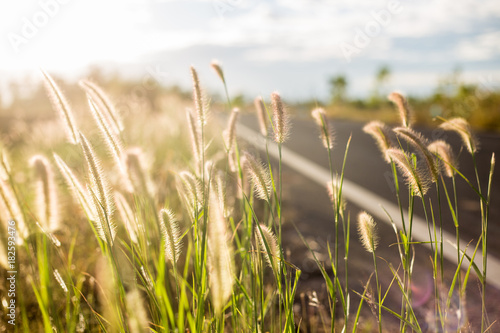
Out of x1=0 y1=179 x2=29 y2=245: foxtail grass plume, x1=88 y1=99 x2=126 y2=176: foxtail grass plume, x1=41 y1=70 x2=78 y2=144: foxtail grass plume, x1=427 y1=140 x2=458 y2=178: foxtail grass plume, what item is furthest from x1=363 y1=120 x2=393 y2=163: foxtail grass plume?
x1=0 y1=179 x2=29 y2=245: foxtail grass plume

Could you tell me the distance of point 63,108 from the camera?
1063 mm

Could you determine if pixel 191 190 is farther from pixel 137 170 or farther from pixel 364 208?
pixel 364 208

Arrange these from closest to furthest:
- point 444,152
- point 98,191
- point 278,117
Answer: point 98,191, point 278,117, point 444,152

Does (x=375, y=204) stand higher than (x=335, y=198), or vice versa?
(x=335, y=198)

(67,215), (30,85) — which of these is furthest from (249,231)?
(30,85)

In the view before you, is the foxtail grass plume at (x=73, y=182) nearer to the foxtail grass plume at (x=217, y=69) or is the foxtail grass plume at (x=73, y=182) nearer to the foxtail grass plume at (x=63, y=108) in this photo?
the foxtail grass plume at (x=63, y=108)

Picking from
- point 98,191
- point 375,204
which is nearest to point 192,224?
point 98,191

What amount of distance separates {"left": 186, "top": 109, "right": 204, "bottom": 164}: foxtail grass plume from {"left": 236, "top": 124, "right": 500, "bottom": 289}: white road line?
19 centimetres

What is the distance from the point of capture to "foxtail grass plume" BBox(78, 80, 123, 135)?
117cm

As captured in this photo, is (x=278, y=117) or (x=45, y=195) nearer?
(x=45, y=195)

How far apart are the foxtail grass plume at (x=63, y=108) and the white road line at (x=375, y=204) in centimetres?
54

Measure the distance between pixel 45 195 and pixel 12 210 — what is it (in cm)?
14

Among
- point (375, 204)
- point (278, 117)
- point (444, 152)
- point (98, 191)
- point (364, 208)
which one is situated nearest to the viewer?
point (98, 191)

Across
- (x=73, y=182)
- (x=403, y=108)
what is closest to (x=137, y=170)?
(x=73, y=182)
